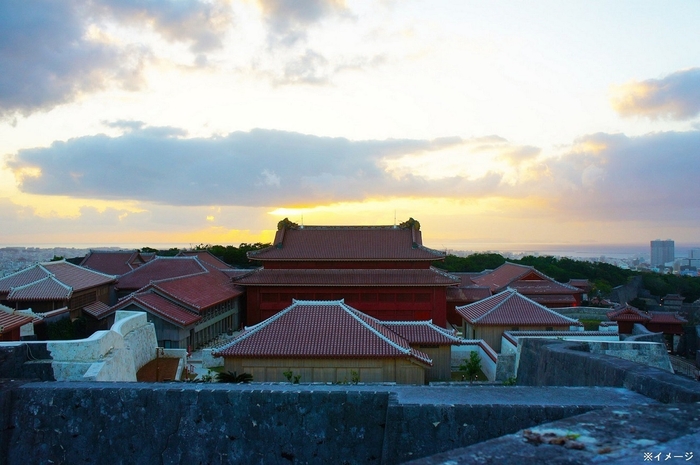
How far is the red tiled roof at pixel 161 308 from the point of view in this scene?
22.9 metres

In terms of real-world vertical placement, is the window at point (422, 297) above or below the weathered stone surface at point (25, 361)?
A: below

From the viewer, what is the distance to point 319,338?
16.9 metres

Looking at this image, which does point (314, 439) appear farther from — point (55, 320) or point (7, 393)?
point (55, 320)

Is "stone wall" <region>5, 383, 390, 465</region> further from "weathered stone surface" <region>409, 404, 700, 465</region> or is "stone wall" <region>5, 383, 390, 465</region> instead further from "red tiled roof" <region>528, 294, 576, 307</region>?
"red tiled roof" <region>528, 294, 576, 307</region>

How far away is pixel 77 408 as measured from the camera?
6.38m

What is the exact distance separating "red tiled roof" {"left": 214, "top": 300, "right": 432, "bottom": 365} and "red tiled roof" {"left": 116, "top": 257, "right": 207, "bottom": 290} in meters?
18.3

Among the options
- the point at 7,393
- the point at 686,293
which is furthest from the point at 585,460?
the point at 686,293

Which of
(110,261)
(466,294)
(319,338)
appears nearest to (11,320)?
(319,338)

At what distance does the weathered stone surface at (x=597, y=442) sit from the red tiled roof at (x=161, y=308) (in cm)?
2181

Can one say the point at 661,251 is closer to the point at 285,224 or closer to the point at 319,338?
the point at 285,224

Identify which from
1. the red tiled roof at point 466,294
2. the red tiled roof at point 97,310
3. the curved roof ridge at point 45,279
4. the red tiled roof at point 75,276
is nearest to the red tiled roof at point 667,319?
the red tiled roof at point 466,294

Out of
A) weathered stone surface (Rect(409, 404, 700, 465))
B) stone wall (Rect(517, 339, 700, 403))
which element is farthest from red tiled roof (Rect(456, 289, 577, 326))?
weathered stone surface (Rect(409, 404, 700, 465))

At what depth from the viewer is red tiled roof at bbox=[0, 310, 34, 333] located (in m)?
15.1

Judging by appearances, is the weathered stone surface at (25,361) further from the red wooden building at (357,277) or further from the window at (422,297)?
the window at (422,297)
